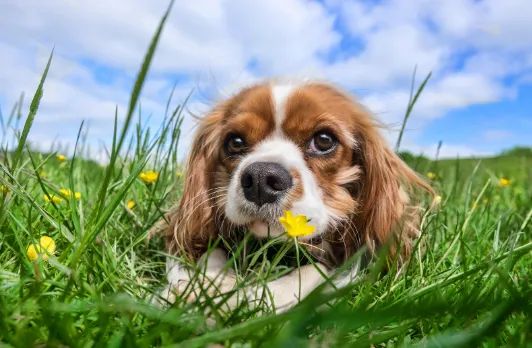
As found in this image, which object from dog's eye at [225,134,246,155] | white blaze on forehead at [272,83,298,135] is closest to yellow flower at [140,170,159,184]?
dog's eye at [225,134,246,155]

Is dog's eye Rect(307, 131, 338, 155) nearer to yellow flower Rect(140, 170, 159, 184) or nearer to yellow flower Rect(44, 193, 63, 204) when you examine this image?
yellow flower Rect(140, 170, 159, 184)

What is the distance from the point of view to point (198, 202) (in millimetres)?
2086

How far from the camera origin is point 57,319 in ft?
3.02

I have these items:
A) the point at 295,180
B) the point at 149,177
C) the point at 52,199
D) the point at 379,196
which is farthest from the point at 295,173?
the point at 149,177

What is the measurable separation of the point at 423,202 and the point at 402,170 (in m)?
0.45

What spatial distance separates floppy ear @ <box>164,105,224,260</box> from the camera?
2018mm

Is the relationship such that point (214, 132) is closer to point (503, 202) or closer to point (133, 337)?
point (133, 337)

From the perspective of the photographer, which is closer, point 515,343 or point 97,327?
point 515,343

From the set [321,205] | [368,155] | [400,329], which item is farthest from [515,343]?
[368,155]

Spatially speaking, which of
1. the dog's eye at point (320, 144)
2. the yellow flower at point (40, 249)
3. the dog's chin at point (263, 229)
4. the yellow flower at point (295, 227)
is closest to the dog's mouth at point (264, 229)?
the dog's chin at point (263, 229)

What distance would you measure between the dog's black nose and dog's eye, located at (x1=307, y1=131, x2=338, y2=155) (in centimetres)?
27

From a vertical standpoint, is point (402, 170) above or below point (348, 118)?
below

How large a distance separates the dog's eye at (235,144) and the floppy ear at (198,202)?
14 centimetres

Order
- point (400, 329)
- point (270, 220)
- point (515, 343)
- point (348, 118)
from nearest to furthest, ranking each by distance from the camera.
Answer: point (515, 343) < point (400, 329) < point (270, 220) < point (348, 118)
